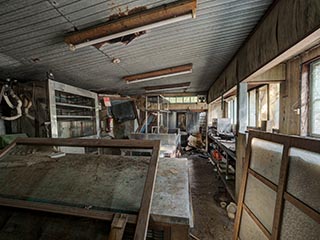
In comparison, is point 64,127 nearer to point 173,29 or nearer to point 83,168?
point 83,168

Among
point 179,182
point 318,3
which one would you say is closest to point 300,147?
point 179,182

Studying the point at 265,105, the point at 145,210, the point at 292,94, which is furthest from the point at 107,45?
the point at 265,105

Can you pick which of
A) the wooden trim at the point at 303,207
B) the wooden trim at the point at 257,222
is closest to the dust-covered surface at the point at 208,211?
the wooden trim at the point at 257,222

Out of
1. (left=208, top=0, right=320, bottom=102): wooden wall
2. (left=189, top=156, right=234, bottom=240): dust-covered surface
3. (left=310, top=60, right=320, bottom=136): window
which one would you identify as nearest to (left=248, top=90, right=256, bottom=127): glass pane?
(left=189, top=156, right=234, bottom=240): dust-covered surface

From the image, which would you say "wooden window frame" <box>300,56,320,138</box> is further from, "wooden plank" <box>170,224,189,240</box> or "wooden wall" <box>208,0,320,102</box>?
"wooden plank" <box>170,224,189,240</box>

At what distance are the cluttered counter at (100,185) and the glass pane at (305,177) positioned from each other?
29.9 inches

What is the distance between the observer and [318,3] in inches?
46.5

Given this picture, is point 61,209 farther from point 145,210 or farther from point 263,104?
point 263,104

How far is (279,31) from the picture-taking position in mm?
1710

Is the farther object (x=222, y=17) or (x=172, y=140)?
(x=172, y=140)

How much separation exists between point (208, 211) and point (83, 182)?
8.14ft

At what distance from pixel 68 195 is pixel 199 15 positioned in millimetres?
2179

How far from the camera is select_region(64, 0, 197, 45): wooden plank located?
5.22 ft

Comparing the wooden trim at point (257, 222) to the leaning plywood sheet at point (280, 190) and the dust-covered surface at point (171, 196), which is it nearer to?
the leaning plywood sheet at point (280, 190)
